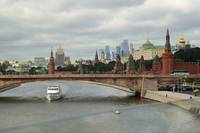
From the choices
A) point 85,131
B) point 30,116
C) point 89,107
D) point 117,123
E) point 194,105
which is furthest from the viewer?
point 89,107

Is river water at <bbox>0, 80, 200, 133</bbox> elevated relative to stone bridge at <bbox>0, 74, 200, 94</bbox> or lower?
lower

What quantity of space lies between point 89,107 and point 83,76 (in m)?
18.6

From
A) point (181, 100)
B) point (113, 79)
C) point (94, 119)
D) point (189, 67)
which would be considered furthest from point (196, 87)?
point (94, 119)

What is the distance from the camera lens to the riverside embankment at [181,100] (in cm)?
5844

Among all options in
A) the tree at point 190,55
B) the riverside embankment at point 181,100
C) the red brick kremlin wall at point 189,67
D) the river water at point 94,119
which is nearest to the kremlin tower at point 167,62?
the red brick kremlin wall at point 189,67

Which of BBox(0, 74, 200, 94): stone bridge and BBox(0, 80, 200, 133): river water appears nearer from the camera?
BBox(0, 80, 200, 133): river water

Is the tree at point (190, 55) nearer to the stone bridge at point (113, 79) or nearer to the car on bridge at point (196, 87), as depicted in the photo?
the car on bridge at point (196, 87)

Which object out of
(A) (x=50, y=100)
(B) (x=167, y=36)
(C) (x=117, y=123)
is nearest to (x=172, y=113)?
(C) (x=117, y=123)

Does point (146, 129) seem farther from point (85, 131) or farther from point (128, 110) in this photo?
point (128, 110)

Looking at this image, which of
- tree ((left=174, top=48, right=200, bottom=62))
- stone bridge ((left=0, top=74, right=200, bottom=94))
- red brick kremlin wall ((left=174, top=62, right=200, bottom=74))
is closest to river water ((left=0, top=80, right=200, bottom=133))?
stone bridge ((left=0, top=74, right=200, bottom=94))

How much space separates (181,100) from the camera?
66.4m

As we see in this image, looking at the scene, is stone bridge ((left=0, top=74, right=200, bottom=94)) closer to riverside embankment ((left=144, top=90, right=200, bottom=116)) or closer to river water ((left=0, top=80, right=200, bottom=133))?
riverside embankment ((left=144, top=90, right=200, bottom=116))

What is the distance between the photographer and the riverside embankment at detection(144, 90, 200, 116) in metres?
58.4

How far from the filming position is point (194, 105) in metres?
59.2
